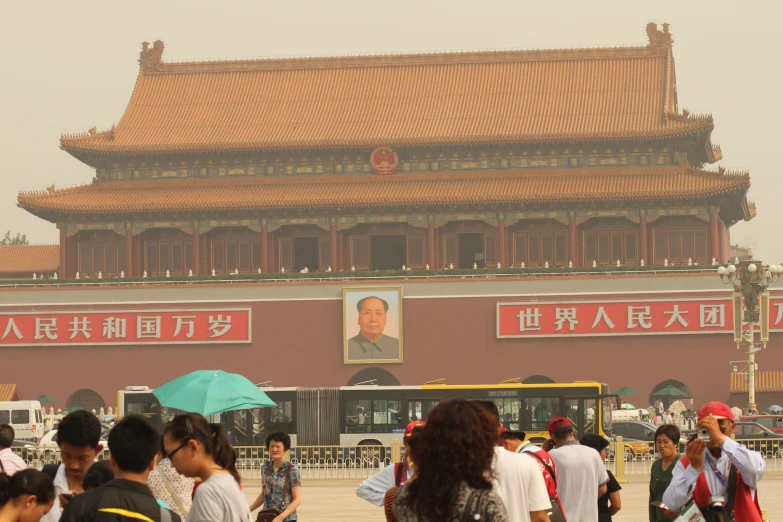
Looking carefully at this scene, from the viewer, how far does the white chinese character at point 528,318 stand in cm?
3469

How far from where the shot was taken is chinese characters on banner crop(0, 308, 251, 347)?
35594 mm

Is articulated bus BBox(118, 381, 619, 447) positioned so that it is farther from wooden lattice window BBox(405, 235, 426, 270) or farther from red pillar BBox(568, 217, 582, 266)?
wooden lattice window BBox(405, 235, 426, 270)

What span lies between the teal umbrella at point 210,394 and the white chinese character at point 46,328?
23.4 meters

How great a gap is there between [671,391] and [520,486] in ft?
94.0

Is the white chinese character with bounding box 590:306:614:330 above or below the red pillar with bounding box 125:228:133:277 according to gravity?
below

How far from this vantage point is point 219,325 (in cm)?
3566

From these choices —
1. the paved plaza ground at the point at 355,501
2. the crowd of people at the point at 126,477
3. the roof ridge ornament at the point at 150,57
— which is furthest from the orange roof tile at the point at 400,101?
the crowd of people at the point at 126,477

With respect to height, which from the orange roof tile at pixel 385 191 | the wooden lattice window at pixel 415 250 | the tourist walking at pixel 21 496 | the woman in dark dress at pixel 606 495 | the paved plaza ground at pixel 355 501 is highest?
the orange roof tile at pixel 385 191

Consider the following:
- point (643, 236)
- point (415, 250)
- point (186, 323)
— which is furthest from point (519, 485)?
point (415, 250)

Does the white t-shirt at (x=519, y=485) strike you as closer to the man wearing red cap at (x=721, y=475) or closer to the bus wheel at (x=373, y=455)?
the man wearing red cap at (x=721, y=475)

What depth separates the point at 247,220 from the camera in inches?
1497

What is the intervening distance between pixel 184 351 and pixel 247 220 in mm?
4508

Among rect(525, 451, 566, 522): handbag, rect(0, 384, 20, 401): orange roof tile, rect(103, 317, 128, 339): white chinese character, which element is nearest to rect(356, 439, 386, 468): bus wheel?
rect(103, 317, 128, 339): white chinese character

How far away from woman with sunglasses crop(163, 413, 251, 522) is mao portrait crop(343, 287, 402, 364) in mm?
28778
